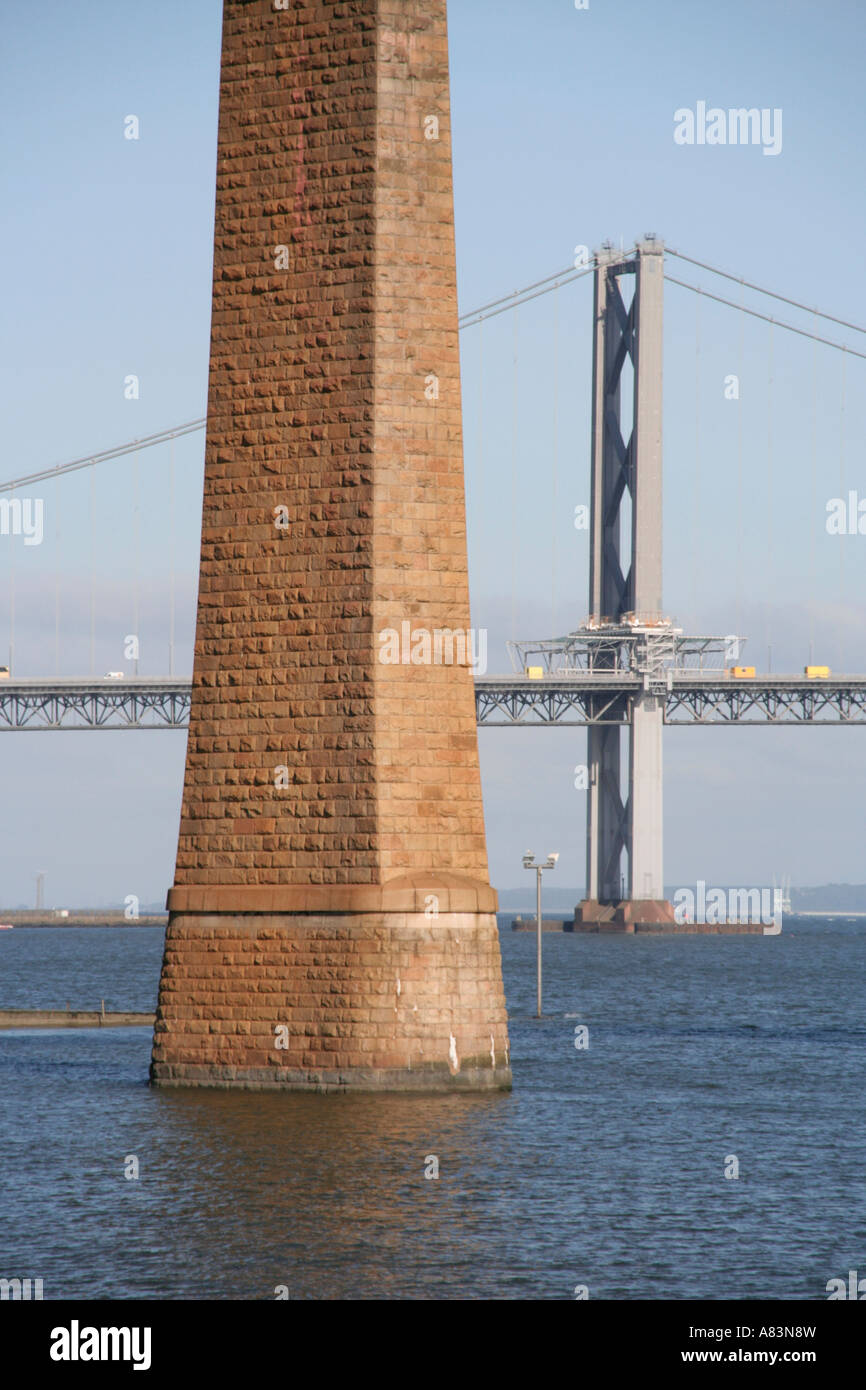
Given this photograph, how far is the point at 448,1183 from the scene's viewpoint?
23.0 meters

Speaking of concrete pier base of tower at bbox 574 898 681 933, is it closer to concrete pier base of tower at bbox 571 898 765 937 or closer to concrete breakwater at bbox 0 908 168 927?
concrete pier base of tower at bbox 571 898 765 937

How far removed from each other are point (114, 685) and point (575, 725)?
24.0m

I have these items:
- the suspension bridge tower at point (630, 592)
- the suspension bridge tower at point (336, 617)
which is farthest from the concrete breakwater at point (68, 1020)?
the suspension bridge tower at point (630, 592)

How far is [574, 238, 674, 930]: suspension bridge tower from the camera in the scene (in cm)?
10919

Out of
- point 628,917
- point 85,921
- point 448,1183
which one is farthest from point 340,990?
point 85,921

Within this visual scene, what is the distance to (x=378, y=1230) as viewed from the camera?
20422mm

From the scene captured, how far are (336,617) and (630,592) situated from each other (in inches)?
3425

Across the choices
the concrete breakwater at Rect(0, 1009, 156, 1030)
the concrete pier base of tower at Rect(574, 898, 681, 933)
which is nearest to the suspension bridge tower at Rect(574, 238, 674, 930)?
the concrete pier base of tower at Rect(574, 898, 681, 933)

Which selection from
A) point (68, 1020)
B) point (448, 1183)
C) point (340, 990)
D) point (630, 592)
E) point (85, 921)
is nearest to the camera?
point (448, 1183)

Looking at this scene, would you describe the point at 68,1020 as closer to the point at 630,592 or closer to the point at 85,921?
the point at 630,592

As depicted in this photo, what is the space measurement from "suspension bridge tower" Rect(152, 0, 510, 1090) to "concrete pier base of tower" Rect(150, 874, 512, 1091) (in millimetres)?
30

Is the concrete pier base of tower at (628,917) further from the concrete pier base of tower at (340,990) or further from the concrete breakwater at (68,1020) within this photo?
the concrete pier base of tower at (340,990)

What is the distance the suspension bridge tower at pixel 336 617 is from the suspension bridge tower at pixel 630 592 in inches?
3158
